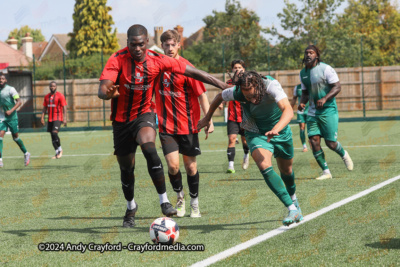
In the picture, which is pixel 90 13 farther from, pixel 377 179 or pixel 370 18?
pixel 377 179

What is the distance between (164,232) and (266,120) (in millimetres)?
1704

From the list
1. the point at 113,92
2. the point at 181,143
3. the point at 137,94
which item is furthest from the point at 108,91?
the point at 181,143

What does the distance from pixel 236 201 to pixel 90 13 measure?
44132 millimetres

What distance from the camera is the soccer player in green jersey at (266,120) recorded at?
610cm

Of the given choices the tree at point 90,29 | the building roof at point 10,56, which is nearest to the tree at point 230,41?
the tree at point 90,29

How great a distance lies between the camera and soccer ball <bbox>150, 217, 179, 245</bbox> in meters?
5.55

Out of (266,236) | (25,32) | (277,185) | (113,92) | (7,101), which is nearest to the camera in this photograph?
(266,236)

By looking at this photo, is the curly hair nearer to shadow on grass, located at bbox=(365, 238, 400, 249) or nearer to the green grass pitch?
the green grass pitch

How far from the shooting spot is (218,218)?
22.9ft

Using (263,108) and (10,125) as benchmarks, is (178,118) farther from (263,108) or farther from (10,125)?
(10,125)

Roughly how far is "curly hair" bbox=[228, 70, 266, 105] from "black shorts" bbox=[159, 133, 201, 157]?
1443 mm

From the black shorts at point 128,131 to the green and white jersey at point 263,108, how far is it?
0.87 meters

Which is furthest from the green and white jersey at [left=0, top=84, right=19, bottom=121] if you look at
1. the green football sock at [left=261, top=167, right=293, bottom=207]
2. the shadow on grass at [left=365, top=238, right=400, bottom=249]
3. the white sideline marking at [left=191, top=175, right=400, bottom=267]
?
the shadow on grass at [left=365, top=238, right=400, bottom=249]

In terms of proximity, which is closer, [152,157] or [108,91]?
[108,91]
